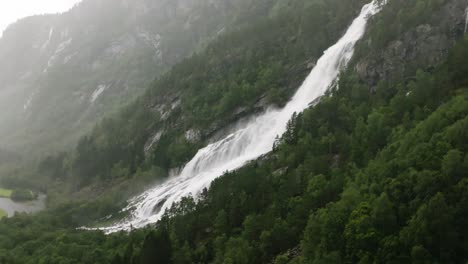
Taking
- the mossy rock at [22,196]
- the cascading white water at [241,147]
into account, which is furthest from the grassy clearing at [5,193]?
the cascading white water at [241,147]

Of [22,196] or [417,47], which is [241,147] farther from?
[22,196]

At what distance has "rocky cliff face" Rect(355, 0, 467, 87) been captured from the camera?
328ft

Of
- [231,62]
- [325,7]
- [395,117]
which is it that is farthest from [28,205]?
[395,117]

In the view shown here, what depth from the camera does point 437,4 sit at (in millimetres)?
105750

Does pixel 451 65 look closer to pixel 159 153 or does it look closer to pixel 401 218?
pixel 401 218

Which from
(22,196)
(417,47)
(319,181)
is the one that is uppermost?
(22,196)

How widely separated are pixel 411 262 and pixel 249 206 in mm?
32607

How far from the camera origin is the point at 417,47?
337 ft

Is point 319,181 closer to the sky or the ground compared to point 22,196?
closer to the ground

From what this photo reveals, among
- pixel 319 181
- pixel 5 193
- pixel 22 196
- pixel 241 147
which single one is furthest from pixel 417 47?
pixel 5 193

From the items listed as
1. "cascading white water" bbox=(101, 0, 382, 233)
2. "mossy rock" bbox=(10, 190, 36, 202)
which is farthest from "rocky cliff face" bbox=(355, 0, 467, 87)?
"mossy rock" bbox=(10, 190, 36, 202)

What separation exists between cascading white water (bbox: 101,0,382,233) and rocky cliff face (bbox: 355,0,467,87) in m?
12.3

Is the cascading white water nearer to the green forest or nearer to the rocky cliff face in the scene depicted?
the green forest

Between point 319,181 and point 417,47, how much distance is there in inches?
1649
